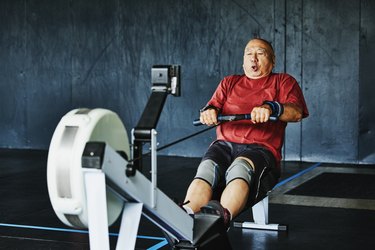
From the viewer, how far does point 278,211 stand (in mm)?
4617

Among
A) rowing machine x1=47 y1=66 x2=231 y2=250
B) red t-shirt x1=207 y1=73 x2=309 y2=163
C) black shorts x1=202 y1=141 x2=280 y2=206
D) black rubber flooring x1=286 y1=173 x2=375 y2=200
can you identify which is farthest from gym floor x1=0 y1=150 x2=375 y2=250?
rowing machine x1=47 y1=66 x2=231 y2=250

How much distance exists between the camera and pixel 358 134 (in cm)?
697

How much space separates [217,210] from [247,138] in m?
0.75

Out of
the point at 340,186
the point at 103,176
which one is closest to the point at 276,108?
the point at 103,176

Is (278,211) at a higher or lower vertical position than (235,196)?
lower

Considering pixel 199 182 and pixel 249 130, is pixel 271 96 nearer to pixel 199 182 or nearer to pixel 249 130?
pixel 249 130

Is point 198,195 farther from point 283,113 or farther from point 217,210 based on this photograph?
point 283,113

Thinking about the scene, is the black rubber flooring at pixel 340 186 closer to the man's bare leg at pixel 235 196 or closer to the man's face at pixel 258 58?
the man's face at pixel 258 58

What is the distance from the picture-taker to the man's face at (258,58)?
12.0ft

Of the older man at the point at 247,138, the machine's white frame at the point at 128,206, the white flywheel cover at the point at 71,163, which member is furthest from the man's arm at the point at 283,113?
the white flywheel cover at the point at 71,163

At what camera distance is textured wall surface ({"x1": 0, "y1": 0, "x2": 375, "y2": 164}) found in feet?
22.8

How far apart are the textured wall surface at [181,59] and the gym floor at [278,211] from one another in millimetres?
508

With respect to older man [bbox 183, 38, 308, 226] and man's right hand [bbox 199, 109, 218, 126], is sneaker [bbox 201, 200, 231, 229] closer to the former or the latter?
older man [bbox 183, 38, 308, 226]

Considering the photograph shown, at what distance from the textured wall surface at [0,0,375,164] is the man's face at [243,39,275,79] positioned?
3455mm
